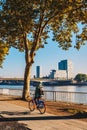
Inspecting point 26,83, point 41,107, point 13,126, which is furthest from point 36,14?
point 13,126

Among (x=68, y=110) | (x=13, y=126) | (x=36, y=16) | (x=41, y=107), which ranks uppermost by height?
(x=36, y=16)

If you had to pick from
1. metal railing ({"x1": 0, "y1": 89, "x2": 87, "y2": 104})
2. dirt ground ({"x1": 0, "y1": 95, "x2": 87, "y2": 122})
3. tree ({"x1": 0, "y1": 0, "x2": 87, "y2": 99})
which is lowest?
dirt ground ({"x1": 0, "y1": 95, "x2": 87, "y2": 122})

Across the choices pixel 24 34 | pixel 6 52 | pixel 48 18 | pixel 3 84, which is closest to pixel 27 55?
pixel 24 34

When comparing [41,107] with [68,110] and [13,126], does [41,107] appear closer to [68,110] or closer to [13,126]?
[68,110]

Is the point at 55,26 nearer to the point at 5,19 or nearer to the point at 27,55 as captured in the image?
the point at 27,55

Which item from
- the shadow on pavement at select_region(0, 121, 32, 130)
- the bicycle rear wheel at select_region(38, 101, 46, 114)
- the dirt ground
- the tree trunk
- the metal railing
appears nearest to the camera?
the shadow on pavement at select_region(0, 121, 32, 130)

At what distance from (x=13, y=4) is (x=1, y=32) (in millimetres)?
3331

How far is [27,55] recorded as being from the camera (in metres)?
33.7

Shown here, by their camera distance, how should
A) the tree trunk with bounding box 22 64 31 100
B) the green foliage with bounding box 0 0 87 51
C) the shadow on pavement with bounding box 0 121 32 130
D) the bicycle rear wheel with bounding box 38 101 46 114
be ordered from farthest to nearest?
the tree trunk with bounding box 22 64 31 100
the green foliage with bounding box 0 0 87 51
the bicycle rear wheel with bounding box 38 101 46 114
the shadow on pavement with bounding box 0 121 32 130

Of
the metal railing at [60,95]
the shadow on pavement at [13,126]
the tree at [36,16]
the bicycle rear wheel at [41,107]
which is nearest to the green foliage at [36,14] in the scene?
the tree at [36,16]

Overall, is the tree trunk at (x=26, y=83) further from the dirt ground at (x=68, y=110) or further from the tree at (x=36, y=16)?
the dirt ground at (x=68, y=110)

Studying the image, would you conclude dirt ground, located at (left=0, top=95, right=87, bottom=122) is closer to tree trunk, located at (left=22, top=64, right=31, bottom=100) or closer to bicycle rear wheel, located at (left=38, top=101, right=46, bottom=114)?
bicycle rear wheel, located at (left=38, top=101, right=46, bottom=114)

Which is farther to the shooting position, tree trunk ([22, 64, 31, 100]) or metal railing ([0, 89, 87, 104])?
metal railing ([0, 89, 87, 104])

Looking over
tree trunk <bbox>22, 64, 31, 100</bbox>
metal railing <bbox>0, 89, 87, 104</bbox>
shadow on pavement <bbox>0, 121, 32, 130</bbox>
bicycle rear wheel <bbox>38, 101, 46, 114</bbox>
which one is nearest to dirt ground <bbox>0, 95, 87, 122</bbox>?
bicycle rear wheel <bbox>38, 101, 46, 114</bbox>
